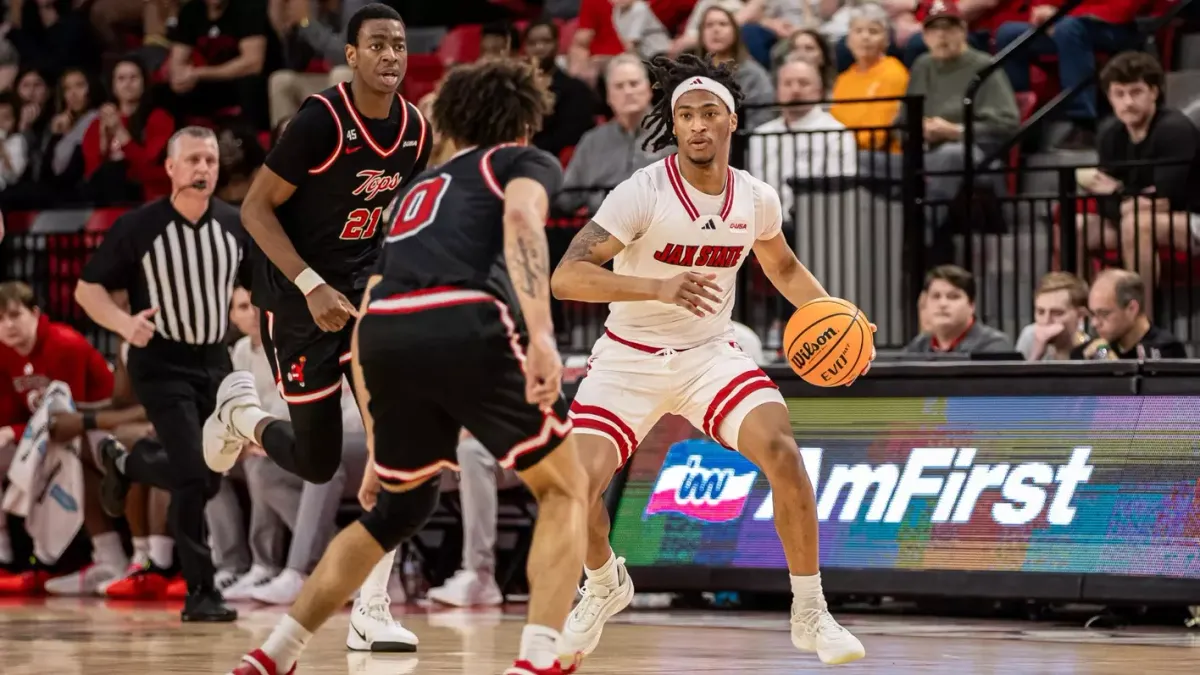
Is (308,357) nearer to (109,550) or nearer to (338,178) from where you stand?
(338,178)

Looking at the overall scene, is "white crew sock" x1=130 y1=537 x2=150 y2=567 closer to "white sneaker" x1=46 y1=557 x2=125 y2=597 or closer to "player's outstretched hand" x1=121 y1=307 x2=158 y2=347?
"white sneaker" x1=46 y1=557 x2=125 y2=597

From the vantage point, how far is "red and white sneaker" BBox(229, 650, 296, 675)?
5367 mm

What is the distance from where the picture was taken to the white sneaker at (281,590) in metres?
10.5

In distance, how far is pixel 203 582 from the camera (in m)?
9.20

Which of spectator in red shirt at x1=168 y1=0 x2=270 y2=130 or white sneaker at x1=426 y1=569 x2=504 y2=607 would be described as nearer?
white sneaker at x1=426 y1=569 x2=504 y2=607

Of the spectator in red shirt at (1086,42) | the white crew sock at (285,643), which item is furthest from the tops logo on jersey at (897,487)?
the spectator in red shirt at (1086,42)

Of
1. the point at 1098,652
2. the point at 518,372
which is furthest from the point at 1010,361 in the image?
the point at 518,372

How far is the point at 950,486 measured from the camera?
865cm

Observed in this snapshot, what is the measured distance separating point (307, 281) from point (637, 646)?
6.57ft

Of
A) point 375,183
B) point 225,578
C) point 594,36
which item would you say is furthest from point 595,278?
point 594,36

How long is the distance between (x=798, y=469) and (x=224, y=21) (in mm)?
11149

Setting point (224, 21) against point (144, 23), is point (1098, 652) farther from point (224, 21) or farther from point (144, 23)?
point (144, 23)

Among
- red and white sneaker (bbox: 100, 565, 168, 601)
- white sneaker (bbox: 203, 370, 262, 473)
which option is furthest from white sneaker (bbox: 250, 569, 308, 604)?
white sneaker (bbox: 203, 370, 262, 473)

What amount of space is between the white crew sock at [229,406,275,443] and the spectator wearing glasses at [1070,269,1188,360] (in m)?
4.15
